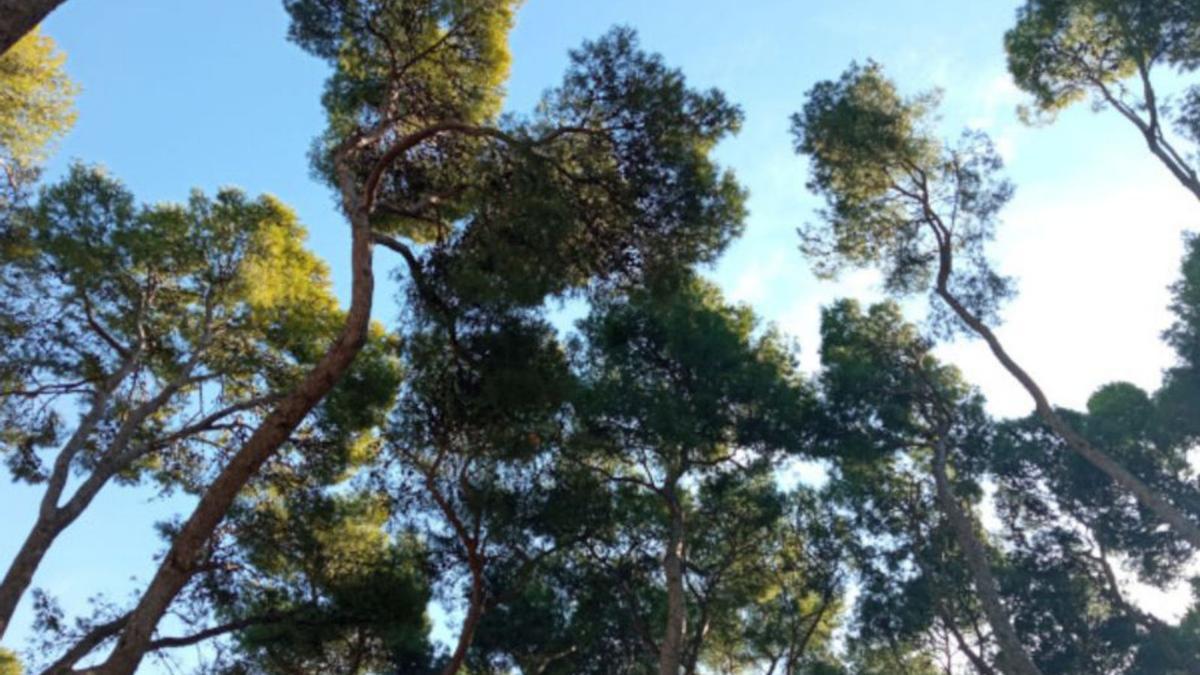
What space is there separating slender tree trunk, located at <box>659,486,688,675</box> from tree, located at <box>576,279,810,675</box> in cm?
4

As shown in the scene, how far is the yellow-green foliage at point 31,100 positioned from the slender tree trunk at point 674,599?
11289 mm

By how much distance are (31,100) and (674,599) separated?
12124mm

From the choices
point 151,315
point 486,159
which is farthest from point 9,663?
point 486,159

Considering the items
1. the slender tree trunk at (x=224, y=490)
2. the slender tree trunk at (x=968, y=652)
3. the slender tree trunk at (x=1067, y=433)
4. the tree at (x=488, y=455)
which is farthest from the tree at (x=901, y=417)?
the slender tree trunk at (x=224, y=490)

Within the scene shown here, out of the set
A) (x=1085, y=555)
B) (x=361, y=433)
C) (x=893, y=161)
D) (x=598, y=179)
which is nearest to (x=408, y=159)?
(x=598, y=179)

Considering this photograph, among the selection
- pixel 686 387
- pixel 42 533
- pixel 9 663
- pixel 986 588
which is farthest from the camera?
pixel 9 663

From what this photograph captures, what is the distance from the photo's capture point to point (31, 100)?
12148mm

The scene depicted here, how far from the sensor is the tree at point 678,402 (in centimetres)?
→ 1478

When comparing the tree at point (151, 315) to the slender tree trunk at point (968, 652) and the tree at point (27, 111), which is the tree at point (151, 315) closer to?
the tree at point (27, 111)

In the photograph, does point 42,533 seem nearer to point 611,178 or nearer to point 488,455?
point 488,455

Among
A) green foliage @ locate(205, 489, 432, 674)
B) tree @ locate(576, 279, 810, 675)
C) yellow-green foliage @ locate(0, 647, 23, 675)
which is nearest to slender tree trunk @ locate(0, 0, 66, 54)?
green foliage @ locate(205, 489, 432, 674)

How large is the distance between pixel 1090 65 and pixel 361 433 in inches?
516

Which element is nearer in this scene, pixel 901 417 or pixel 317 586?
pixel 317 586

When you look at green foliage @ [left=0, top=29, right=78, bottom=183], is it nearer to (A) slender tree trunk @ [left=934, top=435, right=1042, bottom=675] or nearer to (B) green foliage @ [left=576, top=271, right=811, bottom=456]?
(B) green foliage @ [left=576, top=271, right=811, bottom=456]
